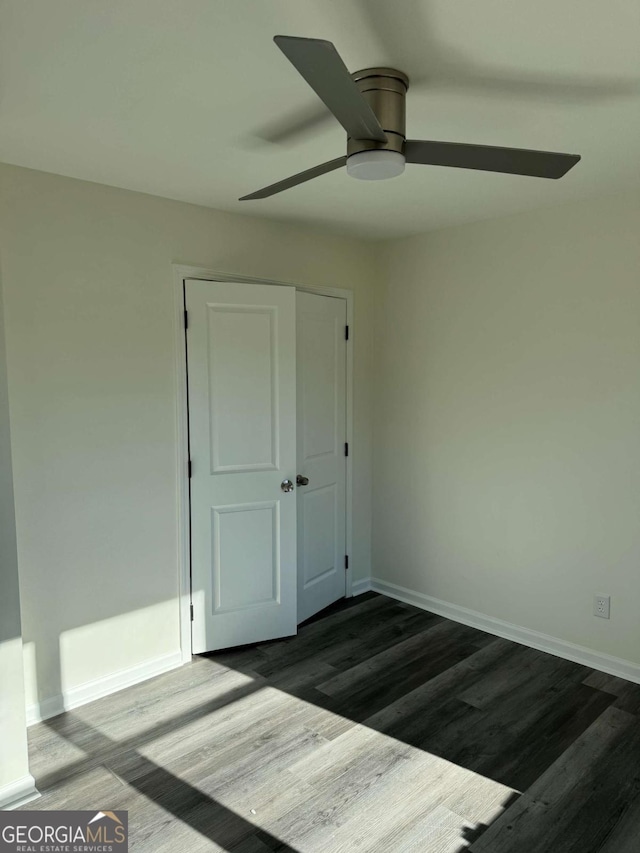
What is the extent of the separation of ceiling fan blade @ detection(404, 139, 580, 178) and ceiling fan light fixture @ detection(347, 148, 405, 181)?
6 cm

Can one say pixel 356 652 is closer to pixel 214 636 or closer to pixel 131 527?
pixel 214 636

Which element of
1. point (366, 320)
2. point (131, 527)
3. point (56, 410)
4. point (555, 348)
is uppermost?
point (366, 320)

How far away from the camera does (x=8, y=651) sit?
214 cm

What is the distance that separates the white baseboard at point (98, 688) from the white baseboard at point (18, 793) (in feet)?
1.86

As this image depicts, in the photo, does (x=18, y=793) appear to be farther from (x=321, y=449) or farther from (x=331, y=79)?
(x=331, y=79)

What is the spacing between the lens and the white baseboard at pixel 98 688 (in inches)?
108

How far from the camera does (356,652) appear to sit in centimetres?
340

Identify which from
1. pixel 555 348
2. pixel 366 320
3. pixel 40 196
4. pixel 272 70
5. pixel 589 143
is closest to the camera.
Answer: pixel 272 70

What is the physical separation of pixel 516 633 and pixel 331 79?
324cm

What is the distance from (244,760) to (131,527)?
4.10 feet

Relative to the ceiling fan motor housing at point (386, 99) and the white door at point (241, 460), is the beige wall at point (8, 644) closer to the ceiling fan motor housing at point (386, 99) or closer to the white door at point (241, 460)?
the white door at point (241, 460)

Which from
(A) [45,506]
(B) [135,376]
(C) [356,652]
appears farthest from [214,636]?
(B) [135,376]

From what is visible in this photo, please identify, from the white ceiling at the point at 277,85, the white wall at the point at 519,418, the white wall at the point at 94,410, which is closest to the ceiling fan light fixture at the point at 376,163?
the white ceiling at the point at 277,85

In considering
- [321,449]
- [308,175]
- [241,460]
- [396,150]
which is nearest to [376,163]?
[396,150]
